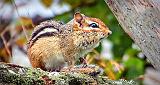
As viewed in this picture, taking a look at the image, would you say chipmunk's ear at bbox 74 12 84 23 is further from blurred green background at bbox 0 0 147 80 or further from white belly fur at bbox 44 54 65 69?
blurred green background at bbox 0 0 147 80

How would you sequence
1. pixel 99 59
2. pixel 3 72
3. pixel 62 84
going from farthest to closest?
pixel 99 59 → pixel 62 84 → pixel 3 72

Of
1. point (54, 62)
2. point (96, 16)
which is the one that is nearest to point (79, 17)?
point (54, 62)

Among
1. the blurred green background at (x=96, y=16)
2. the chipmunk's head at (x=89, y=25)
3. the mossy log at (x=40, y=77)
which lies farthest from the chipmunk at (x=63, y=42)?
the blurred green background at (x=96, y=16)

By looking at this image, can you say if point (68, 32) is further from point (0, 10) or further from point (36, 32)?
point (0, 10)

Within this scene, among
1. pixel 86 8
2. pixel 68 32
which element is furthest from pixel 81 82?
pixel 86 8

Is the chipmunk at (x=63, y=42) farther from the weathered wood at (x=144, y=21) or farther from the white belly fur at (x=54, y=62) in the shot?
the weathered wood at (x=144, y=21)

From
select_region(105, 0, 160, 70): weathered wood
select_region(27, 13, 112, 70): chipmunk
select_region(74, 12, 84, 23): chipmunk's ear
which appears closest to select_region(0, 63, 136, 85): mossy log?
select_region(105, 0, 160, 70): weathered wood

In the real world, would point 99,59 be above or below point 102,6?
below
